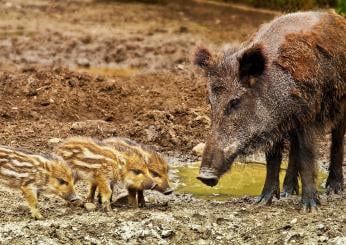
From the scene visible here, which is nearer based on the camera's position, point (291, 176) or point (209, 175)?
point (209, 175)

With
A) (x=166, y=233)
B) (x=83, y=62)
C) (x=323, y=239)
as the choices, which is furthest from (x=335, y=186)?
(x=83, y=62)

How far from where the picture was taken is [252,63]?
859 cm

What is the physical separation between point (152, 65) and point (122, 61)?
70cm

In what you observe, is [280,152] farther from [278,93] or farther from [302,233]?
[302,233]

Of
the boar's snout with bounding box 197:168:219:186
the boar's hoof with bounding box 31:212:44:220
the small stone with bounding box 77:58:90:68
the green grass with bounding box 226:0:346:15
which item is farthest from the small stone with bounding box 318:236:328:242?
the green grass with bounding box 226:0:346:15

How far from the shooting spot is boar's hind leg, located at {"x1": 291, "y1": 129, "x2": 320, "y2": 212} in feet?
29.0

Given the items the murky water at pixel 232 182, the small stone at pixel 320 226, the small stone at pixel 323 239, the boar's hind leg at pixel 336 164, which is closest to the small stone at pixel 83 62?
the murky water at pixel 232 182

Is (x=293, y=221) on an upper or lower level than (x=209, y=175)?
lower

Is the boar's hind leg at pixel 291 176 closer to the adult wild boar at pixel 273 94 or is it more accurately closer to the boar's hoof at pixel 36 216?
the adult wild boar at pixel 273 94

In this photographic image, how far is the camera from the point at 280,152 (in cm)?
913

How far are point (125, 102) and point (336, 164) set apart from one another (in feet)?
13.3

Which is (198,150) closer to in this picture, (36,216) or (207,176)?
(207,176)

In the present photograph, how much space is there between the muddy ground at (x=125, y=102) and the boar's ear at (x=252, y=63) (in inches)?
45.3

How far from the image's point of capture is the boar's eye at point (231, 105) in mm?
8617
